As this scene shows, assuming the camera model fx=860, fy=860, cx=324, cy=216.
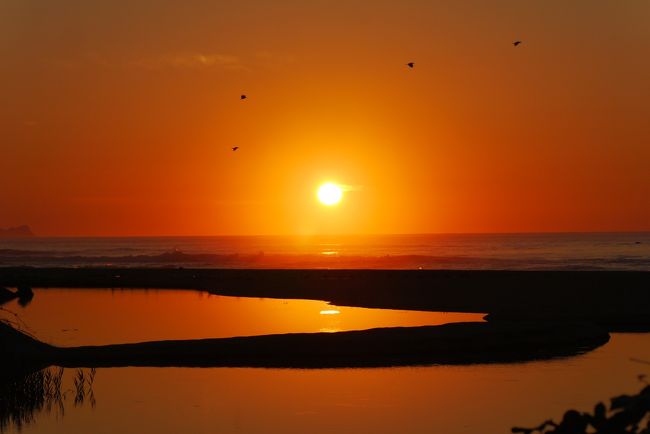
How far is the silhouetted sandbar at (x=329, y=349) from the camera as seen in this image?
96.7 ft

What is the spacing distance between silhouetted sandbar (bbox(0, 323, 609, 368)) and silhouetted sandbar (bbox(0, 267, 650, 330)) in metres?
6.82

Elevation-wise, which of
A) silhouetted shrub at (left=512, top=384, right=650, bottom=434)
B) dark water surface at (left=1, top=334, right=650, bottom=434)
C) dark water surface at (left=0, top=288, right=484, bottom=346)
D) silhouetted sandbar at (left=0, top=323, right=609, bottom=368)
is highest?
dark water surface at (left=0, top=288, right=484, bottom=346)

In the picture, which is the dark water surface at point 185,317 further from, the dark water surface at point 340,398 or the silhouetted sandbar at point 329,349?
the dark water surface at point 340,398

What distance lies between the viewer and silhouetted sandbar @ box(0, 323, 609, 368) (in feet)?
96.7

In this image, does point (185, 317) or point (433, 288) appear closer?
point (185, 317)

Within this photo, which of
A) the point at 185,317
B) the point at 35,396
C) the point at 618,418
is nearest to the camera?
the point at 618,418

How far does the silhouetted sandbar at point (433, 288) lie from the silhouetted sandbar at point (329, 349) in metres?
6.82

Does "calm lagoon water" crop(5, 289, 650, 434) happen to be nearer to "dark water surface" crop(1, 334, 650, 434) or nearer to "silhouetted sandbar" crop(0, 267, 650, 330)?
"dark water surface" crop(1, 334, 650, 434)

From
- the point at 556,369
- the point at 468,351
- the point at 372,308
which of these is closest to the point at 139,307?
the point at 372,308

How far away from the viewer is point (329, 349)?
1212 inches

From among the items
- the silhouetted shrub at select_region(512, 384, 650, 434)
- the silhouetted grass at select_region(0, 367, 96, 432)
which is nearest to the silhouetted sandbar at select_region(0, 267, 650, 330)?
the silhouetted grass at select_region(0, 367, 96, 432)

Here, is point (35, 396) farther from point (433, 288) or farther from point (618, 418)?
point (433, 288)

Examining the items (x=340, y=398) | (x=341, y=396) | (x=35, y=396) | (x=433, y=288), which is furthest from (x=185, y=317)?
(x=433, y=288)

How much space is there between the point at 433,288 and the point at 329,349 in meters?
32.5
